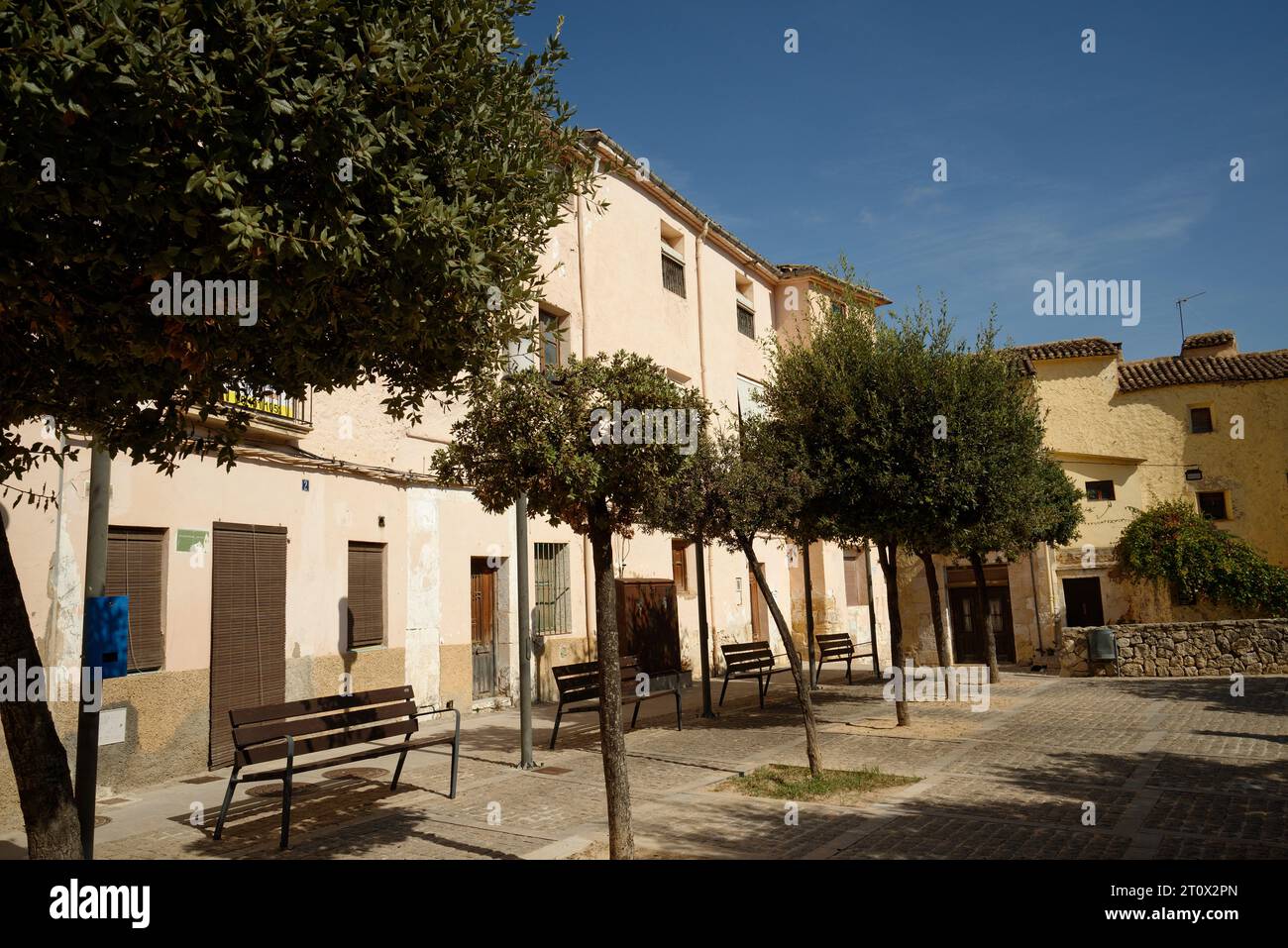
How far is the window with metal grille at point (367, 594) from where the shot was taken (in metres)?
12.8

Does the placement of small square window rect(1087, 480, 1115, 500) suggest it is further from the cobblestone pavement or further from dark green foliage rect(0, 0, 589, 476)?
dark green foliage rect(0, 0, 589, 476)

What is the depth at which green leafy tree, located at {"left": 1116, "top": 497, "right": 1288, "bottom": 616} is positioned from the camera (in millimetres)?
22062

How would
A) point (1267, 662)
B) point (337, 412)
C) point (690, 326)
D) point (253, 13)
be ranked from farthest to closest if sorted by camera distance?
1. point (690, 326)
2. point (1267, 662)
3. point (337, 412)
4. point (253, 13)

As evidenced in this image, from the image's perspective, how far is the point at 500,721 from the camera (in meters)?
13.9

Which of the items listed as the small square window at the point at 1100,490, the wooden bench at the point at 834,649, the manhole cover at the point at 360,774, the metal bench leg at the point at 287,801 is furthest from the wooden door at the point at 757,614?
the metal bench leg at the point at 287,801

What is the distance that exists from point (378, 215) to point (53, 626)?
7070 millimetres

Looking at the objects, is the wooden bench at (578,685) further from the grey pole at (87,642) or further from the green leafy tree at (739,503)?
the grey pole at (87,642)

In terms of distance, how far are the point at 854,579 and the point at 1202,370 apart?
12443 mm

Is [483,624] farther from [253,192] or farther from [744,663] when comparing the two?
[253,192]

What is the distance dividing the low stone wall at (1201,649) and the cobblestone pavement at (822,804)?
573 cm

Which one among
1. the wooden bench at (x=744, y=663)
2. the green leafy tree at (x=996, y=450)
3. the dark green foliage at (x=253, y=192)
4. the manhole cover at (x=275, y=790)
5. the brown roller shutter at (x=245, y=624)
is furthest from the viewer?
the wooden bench at (x=744, y=663)
